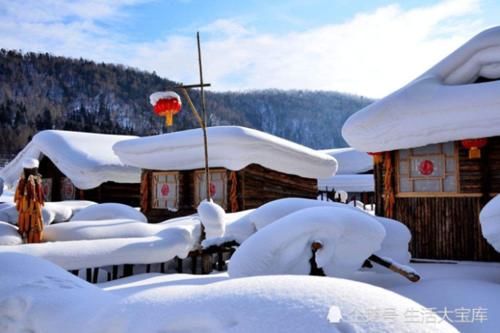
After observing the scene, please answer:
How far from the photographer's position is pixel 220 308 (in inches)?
86.4

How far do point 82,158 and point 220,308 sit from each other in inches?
689

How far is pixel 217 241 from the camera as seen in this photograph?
8.04 meters

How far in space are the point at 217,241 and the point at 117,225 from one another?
192cm

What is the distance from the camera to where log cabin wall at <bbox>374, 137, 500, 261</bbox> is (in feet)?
29.9

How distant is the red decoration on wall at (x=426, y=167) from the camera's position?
9.70 metres

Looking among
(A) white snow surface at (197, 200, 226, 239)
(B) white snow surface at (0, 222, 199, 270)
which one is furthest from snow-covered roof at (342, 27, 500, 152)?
(B) white snow surface at (0, 222, 199, 270)

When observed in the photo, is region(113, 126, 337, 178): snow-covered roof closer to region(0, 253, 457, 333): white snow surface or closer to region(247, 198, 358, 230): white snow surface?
region(247, 198, 358, 230): white snow surface

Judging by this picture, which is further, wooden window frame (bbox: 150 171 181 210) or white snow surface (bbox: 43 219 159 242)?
wooden window frame (bbox: 150 171 181 210)

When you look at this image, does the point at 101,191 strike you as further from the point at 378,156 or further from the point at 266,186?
the point at 378,156

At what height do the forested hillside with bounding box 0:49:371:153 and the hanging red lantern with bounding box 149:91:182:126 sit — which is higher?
the forested hillside with bounding box 0:49:371:153

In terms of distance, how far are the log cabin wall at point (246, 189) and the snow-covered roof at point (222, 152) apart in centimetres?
37

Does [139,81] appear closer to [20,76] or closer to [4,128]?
[20,76]

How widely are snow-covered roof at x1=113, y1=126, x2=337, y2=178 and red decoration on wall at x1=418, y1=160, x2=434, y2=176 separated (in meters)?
5.57

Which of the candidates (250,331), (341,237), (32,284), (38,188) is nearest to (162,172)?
(38,188)
